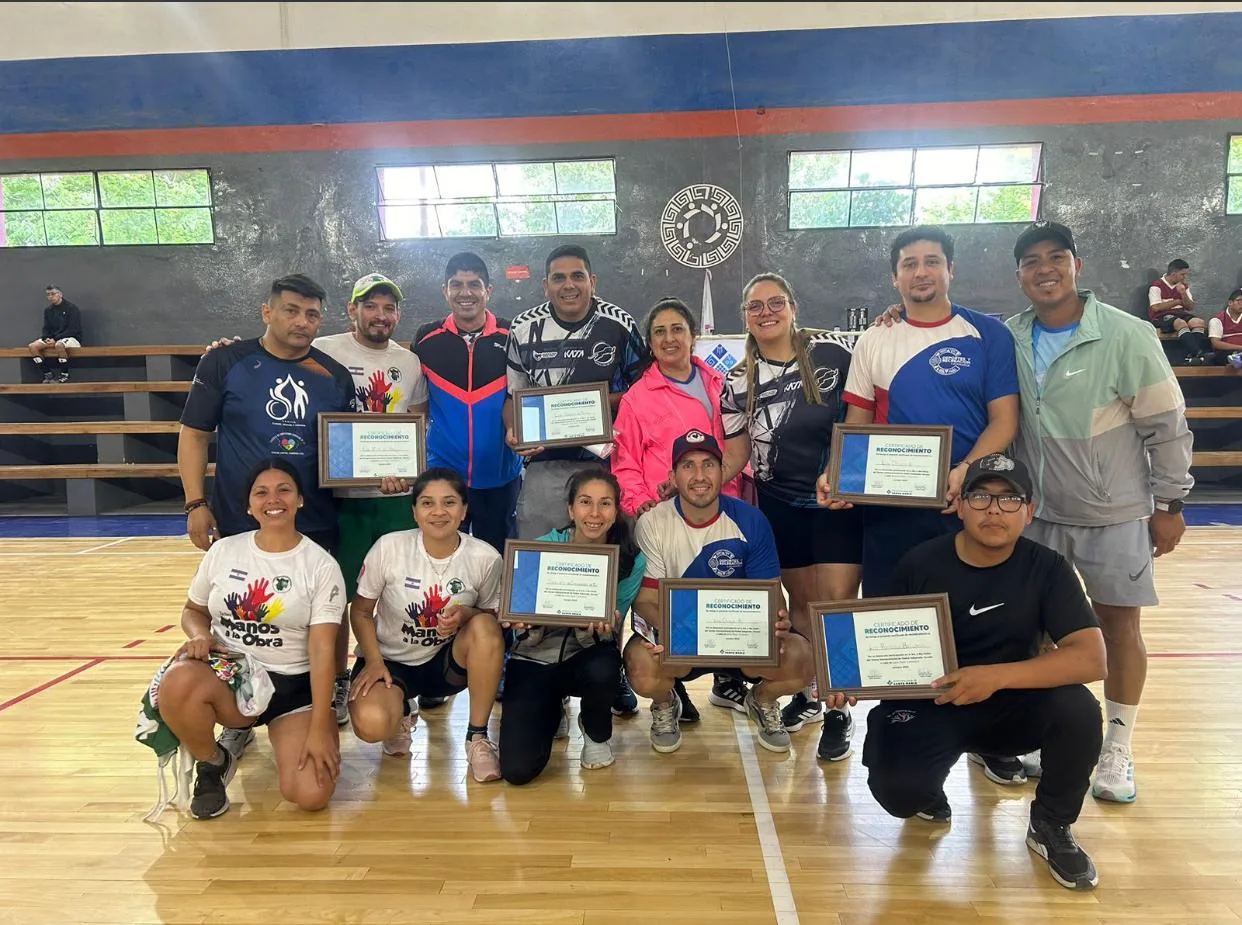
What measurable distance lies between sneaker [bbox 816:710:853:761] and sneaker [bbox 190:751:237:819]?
6.83 feet

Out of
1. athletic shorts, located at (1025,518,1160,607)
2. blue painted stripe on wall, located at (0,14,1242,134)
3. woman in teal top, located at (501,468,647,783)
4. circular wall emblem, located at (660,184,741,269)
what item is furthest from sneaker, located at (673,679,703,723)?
blue painted stripe on wall, located at (0,14,1242,134)

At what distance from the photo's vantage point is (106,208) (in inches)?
430

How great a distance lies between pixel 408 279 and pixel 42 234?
5545 millimetres

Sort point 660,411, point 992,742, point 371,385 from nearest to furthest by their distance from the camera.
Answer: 1. point 992,742
2. point 660,411
3. point 371,385

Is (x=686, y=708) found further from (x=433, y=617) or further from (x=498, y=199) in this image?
(x=498, y=199)

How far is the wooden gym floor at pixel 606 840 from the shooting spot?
1914 mm

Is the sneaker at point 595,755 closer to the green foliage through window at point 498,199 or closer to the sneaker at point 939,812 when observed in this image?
the sneaker at point 939,812

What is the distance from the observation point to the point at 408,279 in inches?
432

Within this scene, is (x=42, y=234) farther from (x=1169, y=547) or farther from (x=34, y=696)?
(x=1169, y=547)

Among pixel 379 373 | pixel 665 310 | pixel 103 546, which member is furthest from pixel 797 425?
pixel 103 546

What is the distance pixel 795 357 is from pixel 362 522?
1.98 meters

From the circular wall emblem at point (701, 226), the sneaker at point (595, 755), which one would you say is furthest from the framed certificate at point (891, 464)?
the circular wall emblem at point (701, 226)

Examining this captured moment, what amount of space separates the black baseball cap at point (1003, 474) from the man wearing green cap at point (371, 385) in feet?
7.43

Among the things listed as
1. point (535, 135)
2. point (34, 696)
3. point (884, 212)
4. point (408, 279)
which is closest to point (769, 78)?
point (884, 212)
